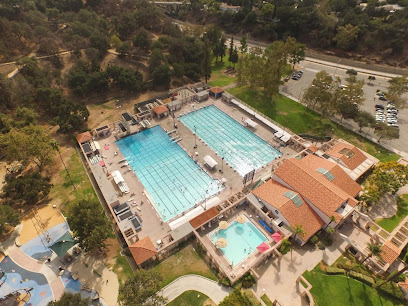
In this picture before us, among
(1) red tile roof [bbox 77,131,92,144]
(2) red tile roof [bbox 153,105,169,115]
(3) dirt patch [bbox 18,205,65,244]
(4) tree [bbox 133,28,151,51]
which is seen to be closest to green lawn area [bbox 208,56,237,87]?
(2) red tile roof [bbox 153,105,169,115]

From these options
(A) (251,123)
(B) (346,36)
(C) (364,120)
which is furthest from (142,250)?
(B) (346,36)

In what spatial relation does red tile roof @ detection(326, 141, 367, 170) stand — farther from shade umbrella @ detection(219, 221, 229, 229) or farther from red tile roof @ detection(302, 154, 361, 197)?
shade umbrella @ detection(219, 221, 229, 229)

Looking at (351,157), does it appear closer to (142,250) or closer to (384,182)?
(384,182)

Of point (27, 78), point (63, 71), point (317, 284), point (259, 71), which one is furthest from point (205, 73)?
point (317, 284)

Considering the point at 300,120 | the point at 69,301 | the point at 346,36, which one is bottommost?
the point at 69,301

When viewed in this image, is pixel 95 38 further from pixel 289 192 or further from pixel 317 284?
pixel 317 284

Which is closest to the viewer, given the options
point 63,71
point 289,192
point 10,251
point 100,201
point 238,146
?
point 10,251

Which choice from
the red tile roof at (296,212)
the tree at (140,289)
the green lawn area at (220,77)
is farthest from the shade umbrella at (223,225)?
the green lawn area at (220,77)

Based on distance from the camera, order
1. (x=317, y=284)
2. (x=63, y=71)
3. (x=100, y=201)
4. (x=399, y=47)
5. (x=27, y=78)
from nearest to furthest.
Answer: (x=317, y=284) < (x=100, y=201) < (x=27, y=78) < (x=63, y=71) < (x=399, y=47)
